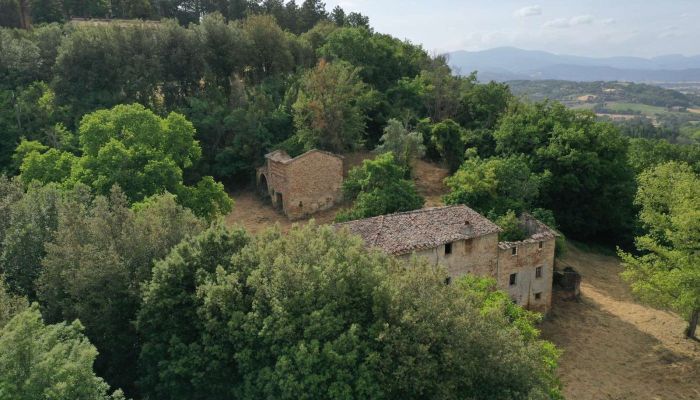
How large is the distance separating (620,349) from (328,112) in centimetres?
2528

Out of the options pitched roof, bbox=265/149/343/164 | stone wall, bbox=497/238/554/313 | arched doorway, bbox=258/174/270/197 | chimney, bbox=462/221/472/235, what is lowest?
stone wall, bbox=497/238/554/313

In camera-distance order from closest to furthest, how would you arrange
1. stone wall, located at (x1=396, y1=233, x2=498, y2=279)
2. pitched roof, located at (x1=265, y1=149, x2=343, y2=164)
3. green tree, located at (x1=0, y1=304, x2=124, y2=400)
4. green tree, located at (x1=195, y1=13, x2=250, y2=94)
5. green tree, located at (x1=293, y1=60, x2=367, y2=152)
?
green tree, located at (x1=0, y1=304, x2=124, y2=400) < stone wall, located at (x1=396, y1=233, x2=498, y2=279) < pitched roof, located at (x1=265, y1=149, x2=343, y2=164) < green tree, located at (x1=293, y1=60, x2=367, y2=152) < green tree, located at (x1=195, y1=13, x2=250, y2=94)

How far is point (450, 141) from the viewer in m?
45.1

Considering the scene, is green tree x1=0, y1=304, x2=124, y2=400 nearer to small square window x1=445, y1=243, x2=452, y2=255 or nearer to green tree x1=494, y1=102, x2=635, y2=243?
small square window x1=445, y1=243, x2=452, y2=255

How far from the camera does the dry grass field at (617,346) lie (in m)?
25.0

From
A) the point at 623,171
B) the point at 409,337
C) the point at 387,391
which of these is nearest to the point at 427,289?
the point at 409,337

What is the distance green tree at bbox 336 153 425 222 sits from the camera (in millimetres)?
31953

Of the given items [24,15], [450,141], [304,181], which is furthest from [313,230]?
[24,15]

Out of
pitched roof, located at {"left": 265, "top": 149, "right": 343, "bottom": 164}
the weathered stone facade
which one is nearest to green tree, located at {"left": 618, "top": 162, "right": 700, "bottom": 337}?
the weathered stone facade

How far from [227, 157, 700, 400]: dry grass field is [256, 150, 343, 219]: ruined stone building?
194 centimetres

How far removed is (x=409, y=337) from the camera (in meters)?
15.5

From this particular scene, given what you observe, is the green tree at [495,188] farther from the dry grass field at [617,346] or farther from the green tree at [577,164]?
the green tree at [577,164]

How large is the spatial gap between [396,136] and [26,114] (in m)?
27.5

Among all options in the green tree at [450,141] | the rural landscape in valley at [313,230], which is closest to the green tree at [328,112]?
the rural landscape in valley at [313,230]
